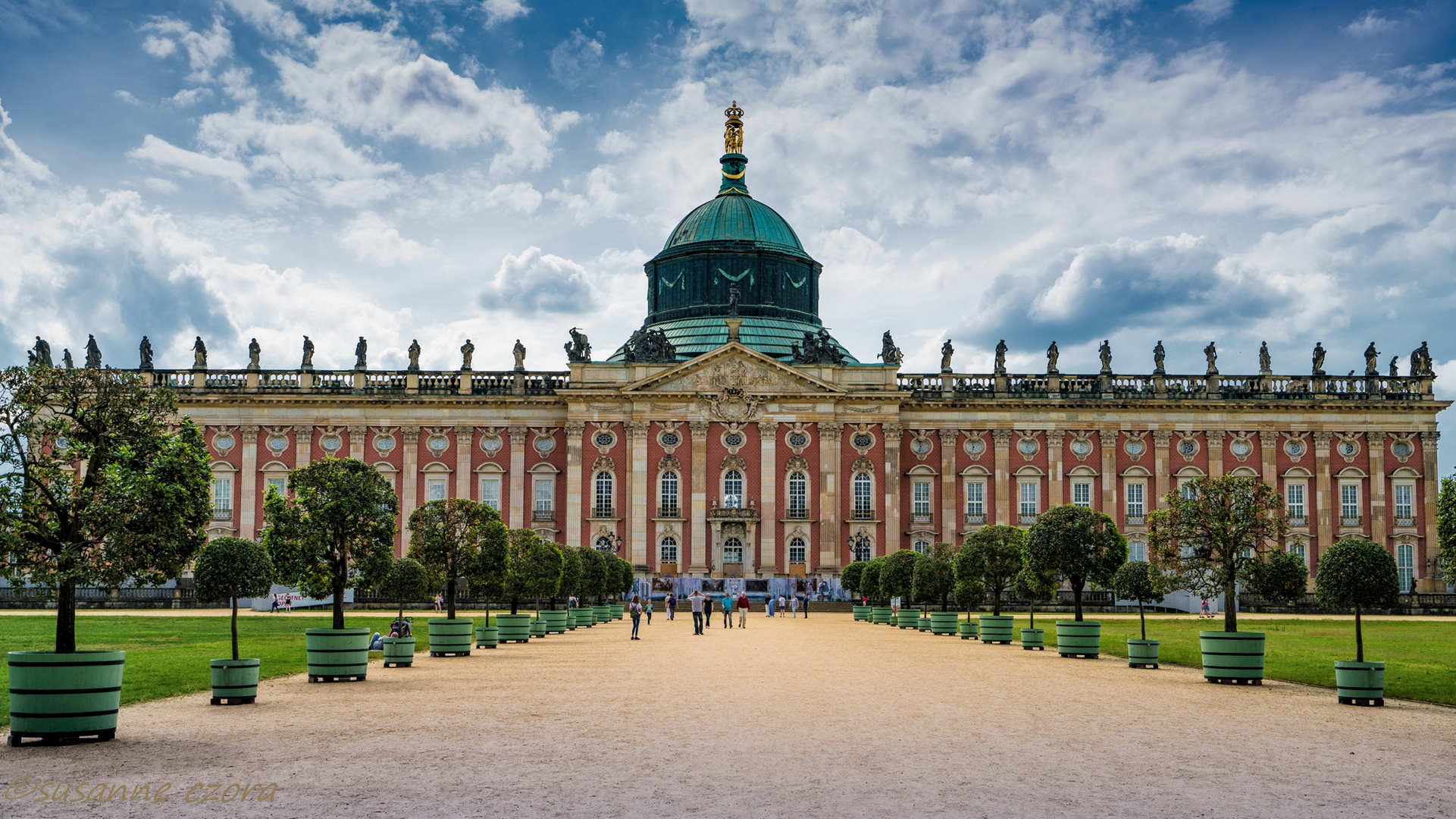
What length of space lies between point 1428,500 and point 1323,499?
6131 mm

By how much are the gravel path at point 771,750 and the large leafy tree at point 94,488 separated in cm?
227

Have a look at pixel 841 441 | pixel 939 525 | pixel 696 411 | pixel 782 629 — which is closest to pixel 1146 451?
pixel 939 525

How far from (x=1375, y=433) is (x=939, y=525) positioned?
1020 inches

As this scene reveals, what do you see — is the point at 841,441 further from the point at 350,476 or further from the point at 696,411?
the point at 350,476

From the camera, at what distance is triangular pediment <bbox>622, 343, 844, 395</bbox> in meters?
73.3

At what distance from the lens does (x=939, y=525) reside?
75125 millimetres

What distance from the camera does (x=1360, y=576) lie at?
23.0 m

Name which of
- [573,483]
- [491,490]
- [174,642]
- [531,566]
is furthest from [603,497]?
[174,642]

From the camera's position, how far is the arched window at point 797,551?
2869 inches

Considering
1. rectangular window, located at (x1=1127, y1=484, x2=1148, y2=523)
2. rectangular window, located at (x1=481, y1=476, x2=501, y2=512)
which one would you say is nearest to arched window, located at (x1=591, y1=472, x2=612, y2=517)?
rectangular window, located at (x1=481, y1=476, x2=501, y2=512)

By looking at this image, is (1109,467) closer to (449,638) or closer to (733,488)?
(733,488)

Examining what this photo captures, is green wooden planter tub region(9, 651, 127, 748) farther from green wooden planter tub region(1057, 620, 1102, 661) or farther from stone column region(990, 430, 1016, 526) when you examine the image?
stone column region(990, 430, 1016, 526)

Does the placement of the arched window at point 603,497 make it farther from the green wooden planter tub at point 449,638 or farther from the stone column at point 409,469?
the green wooden planter tub at point 449,638

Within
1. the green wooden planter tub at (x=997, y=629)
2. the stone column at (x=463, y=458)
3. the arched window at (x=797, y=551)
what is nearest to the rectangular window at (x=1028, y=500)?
the arched window at (x=797, y=551)
